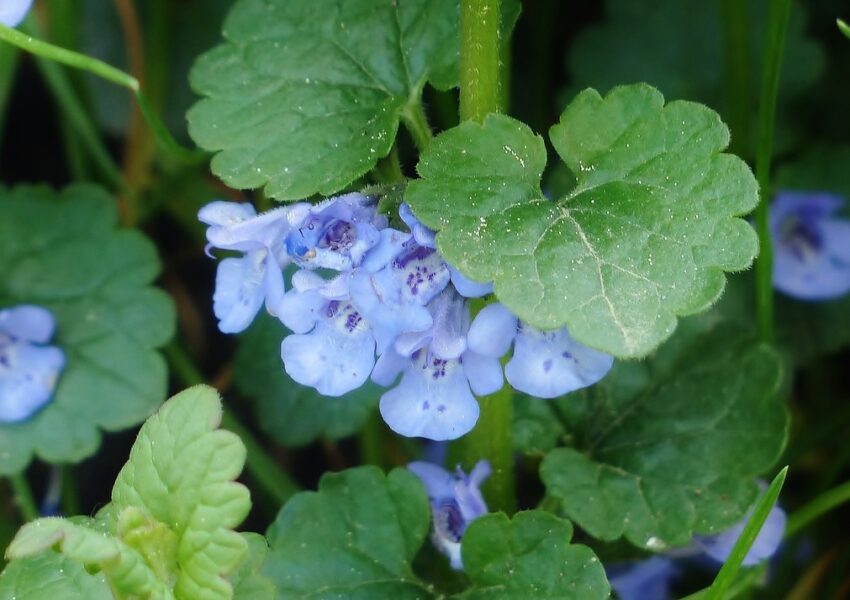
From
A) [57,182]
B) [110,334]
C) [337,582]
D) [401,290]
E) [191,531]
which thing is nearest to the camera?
[191,531]

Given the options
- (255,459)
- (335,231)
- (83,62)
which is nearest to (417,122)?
(335,231)

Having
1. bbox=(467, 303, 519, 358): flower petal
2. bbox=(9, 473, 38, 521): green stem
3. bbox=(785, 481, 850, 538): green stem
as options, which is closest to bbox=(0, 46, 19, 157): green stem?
bbox=(9, 473, 38, 521): green stem

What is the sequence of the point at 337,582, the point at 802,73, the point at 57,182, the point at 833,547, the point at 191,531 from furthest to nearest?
the point at 57,182
the point at 802,73
the point at 833,547
the point at 337,582
the point at 191,531

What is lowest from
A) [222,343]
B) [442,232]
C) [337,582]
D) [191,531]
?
[222,343]

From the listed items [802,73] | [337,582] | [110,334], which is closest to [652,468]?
[337,582]

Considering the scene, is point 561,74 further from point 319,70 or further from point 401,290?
point 401,290

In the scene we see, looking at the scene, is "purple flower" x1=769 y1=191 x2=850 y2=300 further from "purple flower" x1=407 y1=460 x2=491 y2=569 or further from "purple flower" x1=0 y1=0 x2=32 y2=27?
"purple flower" x1=0 y1=0 x2=32 y2=27
